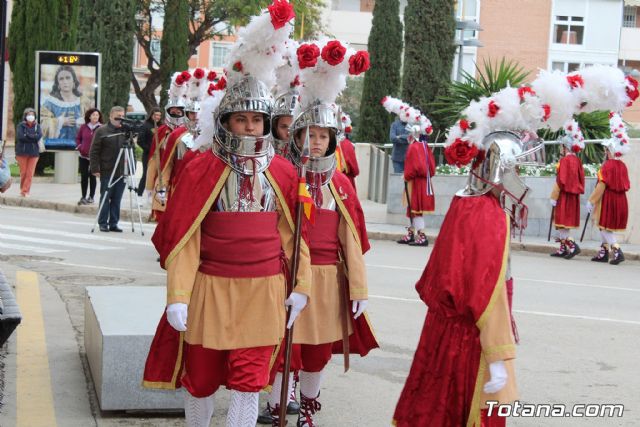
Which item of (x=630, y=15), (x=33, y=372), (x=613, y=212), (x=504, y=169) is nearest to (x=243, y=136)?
(x=504, y=169)

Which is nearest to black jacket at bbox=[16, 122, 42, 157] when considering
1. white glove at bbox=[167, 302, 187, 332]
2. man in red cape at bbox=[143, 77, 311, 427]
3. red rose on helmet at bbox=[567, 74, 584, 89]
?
man in red cape at bbox=[143, 77, 311, 427]

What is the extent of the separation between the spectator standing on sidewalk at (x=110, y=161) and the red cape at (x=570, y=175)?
22.1 ft

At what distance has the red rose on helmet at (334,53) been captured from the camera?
6.55 meters

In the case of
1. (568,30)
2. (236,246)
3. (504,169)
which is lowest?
(236,246)

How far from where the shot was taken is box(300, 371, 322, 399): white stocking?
21.4ft

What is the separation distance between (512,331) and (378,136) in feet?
88.5

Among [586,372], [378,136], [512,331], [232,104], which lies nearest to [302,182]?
[232,104]

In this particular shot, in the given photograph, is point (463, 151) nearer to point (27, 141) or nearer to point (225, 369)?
point (225, 369)

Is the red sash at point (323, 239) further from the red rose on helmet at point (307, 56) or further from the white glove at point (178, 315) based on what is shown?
the white glove at point (178, 315)

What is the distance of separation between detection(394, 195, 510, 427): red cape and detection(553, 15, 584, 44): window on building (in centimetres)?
5221

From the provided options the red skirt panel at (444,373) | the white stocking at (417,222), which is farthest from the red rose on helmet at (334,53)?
the white stocking at (417,222)

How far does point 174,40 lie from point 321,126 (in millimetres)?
36634

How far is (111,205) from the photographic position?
17.2 m

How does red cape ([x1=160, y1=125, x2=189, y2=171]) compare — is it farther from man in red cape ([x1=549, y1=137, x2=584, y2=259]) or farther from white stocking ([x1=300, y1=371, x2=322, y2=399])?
man in red cape ([x1=549, y1=137, x2=584, y2=259])
